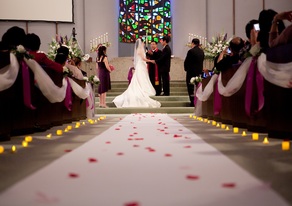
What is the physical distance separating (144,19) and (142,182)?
17.2m

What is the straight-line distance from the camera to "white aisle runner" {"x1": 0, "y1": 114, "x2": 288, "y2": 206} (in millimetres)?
1665

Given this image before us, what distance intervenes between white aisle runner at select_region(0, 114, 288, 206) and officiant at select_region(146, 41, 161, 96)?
9.18 metres

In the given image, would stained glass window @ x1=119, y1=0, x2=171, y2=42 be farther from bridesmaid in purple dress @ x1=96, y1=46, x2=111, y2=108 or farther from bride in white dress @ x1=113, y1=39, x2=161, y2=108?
bridesmaid in purple dress @ x1=96, y1=46, x2=111, y2=108

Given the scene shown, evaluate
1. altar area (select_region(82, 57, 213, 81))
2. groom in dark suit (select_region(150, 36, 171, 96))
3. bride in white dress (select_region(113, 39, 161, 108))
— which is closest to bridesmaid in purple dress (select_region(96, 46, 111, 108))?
bride in white dress (select_region(113, 39, 161, 108))

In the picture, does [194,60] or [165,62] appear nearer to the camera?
[194,60]

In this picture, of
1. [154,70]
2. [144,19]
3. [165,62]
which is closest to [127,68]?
[144,19]

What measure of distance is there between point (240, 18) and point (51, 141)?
14.2 metres

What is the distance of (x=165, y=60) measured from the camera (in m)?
11.5

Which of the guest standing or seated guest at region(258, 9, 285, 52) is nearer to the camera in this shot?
seated guest at region(258, 9, 285, 52)

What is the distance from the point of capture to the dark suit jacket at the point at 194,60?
1019cm

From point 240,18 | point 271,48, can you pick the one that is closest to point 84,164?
point 271,48

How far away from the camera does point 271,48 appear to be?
3977 mm

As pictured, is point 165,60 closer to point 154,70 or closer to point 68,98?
point 154,70

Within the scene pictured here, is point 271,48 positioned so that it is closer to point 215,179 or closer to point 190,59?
point 215,179
